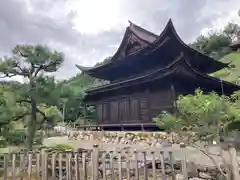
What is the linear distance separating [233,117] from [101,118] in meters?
15.2

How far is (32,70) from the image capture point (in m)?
10.9

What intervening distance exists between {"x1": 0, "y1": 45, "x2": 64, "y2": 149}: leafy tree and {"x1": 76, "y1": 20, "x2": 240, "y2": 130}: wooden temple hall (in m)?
6.06

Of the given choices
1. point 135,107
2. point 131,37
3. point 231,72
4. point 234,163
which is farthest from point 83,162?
point 231,72

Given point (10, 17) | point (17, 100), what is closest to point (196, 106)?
point (17, 100)

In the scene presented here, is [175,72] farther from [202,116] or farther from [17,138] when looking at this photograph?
[17,138]

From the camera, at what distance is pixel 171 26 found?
14805mm

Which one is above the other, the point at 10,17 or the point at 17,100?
the point at 10,17

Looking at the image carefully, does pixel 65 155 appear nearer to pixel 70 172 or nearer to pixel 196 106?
pixel 70 172

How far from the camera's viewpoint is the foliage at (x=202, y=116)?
6258 millimetres

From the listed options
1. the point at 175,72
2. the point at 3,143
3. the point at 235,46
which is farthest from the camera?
the point at 235,46

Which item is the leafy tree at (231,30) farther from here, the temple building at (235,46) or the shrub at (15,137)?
the shrub at (15,137)

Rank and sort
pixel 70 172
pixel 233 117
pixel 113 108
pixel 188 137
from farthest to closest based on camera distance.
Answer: pixel 113 108 → pixel 188 137 → pixel 233 117 → pixel 70 172

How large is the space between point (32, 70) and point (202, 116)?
7.39m

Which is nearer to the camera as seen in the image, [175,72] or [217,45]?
[175,72]
